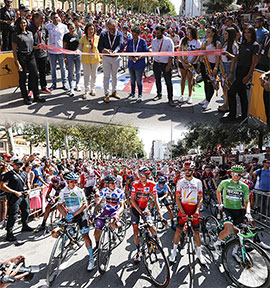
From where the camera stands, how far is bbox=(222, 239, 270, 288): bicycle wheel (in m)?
3.86

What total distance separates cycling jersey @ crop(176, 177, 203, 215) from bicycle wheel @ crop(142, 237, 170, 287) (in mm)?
1061

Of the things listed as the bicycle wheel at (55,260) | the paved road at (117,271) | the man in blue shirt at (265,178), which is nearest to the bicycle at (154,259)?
the paved road at (117,271)

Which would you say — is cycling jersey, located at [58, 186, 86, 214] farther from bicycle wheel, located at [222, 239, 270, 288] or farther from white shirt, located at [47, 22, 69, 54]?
white shirt, located at [47, 22, 69, 54]

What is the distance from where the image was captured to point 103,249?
4.78 m

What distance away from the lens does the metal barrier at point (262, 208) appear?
684cm

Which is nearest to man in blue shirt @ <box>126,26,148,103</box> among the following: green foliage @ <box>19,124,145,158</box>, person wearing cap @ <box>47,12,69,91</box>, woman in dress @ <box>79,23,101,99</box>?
woman in dress @ <box>79,23,101,99</box>

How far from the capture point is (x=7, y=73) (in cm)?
823

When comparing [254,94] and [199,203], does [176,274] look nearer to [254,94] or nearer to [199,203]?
[199,203]

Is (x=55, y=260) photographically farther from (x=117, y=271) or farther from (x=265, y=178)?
(x=265, y=178)

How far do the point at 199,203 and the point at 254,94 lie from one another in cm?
335

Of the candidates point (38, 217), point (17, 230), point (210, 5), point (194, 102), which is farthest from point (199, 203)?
point (210, 5)

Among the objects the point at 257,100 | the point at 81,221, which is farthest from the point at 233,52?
the point at 81,221

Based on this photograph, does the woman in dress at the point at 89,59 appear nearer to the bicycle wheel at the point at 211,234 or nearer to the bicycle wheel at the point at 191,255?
the bicycle wheel at the point at 211,234

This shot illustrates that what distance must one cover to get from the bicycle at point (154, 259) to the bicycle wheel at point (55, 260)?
4.34 feet
